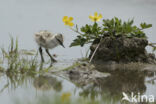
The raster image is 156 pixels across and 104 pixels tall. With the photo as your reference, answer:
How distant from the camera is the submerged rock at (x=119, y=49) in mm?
7785

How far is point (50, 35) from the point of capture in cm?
820

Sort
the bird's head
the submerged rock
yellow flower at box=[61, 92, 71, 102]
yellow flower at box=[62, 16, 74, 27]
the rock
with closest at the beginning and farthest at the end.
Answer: yellow flower at box=[61, 92, 71, 102], the rock, yellow flower at box=[62, 16, 74, 27], the submerged rock, the bird's head

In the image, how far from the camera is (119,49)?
7805 millimetres

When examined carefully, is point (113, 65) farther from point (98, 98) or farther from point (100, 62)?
point (98, 98)

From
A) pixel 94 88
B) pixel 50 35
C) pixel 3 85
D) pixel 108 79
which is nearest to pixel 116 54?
pixel 50 35

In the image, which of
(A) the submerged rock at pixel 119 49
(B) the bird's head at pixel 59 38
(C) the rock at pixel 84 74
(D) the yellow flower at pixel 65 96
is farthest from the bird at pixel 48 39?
(D) the yellow flower at pixel 65 96

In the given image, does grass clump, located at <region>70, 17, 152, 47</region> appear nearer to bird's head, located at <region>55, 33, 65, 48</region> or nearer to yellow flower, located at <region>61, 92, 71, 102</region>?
bird's head, located at <region>55, 33, 65, 48</region>

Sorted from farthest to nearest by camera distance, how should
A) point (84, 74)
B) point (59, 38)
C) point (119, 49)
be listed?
point (59, 38), point (119, 49), point (84, 74)

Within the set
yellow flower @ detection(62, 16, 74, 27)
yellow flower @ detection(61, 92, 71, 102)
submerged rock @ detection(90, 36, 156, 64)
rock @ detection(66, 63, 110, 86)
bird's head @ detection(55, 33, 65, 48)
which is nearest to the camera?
yellow flower @ detection(61, 92, 71, 102)

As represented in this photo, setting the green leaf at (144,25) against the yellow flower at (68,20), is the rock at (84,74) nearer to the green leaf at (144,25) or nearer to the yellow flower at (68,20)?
the yellow flower at (68,20)

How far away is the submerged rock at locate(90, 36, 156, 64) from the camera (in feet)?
25.5

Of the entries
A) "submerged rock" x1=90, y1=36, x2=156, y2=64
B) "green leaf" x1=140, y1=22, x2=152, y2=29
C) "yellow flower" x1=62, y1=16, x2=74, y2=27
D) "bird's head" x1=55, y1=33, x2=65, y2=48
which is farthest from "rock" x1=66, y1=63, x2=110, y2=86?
"green leaf" x1=140, y1=22, x2=152, y2=29

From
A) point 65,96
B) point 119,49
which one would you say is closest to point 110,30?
point 119,49

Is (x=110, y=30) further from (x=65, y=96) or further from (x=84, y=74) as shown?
(x=65, y=96)
